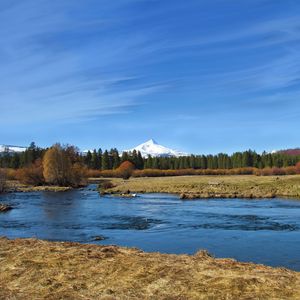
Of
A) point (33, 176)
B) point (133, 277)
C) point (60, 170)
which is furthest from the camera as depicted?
point (33, 176)

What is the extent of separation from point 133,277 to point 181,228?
20.4m

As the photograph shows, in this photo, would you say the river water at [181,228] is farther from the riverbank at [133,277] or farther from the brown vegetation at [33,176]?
the brown vegetation at [33,176]

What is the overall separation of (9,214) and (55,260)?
31797 millimetres

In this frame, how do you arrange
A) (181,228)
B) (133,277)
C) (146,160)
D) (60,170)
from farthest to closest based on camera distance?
(146,160) < (60,170) < (181,228) < (133,277)

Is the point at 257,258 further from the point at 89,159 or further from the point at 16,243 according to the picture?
the point at 89,159

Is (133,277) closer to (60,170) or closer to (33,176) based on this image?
(60,170)

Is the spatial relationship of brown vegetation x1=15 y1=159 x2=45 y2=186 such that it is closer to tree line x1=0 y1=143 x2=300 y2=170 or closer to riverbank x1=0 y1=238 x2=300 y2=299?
tree line x1=0 y1=143 x2=300 y2=170

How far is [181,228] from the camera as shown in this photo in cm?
3419

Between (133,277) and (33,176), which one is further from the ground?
(33,176)

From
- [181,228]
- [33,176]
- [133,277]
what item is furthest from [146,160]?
[133,277]

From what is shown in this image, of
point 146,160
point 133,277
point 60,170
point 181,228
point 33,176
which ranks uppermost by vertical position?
point 146,160

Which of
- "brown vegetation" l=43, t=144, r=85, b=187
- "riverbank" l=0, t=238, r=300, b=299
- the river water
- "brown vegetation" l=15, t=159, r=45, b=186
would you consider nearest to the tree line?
"brown vegetation" l=15, t=159, r=45, b=186

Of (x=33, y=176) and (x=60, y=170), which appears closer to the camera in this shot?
(x=60, y=170)

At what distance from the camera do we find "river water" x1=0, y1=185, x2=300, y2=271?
24688mm
